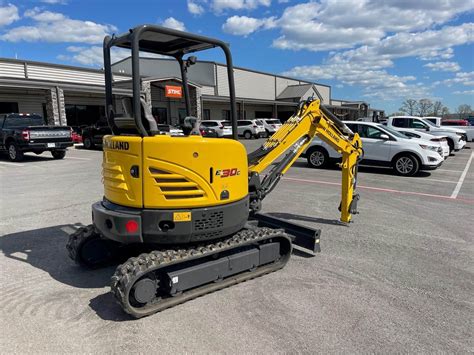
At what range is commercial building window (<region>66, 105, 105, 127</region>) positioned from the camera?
2781cm

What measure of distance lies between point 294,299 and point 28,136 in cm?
1450

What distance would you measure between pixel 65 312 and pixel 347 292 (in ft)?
9.65

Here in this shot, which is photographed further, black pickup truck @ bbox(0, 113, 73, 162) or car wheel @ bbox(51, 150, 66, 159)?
car wheel @ bbox(51, 150, 66, 159)

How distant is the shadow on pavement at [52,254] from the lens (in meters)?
4.32

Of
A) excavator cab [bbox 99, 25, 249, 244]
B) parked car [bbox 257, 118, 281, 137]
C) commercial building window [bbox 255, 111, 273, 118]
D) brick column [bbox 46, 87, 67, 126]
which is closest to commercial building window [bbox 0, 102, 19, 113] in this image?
brick column [bbox 46, 87, 67, 126]

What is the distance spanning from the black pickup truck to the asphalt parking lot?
29.1 feet

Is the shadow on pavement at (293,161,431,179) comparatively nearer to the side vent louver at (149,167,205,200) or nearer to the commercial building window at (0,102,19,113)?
the side vent louver at (149,167,205,200)

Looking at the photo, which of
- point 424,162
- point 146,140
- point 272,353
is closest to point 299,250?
point 272,353

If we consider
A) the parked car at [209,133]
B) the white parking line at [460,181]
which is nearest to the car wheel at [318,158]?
the parked car at [209,133]

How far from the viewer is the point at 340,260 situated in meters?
4.90

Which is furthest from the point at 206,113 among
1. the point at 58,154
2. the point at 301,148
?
the point at 301,148

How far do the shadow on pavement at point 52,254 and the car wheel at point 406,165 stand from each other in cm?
1023

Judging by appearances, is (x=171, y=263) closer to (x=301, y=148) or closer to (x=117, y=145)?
(x=117, y=145)

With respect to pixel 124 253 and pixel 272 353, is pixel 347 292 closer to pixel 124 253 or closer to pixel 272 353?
pixel 272 353
